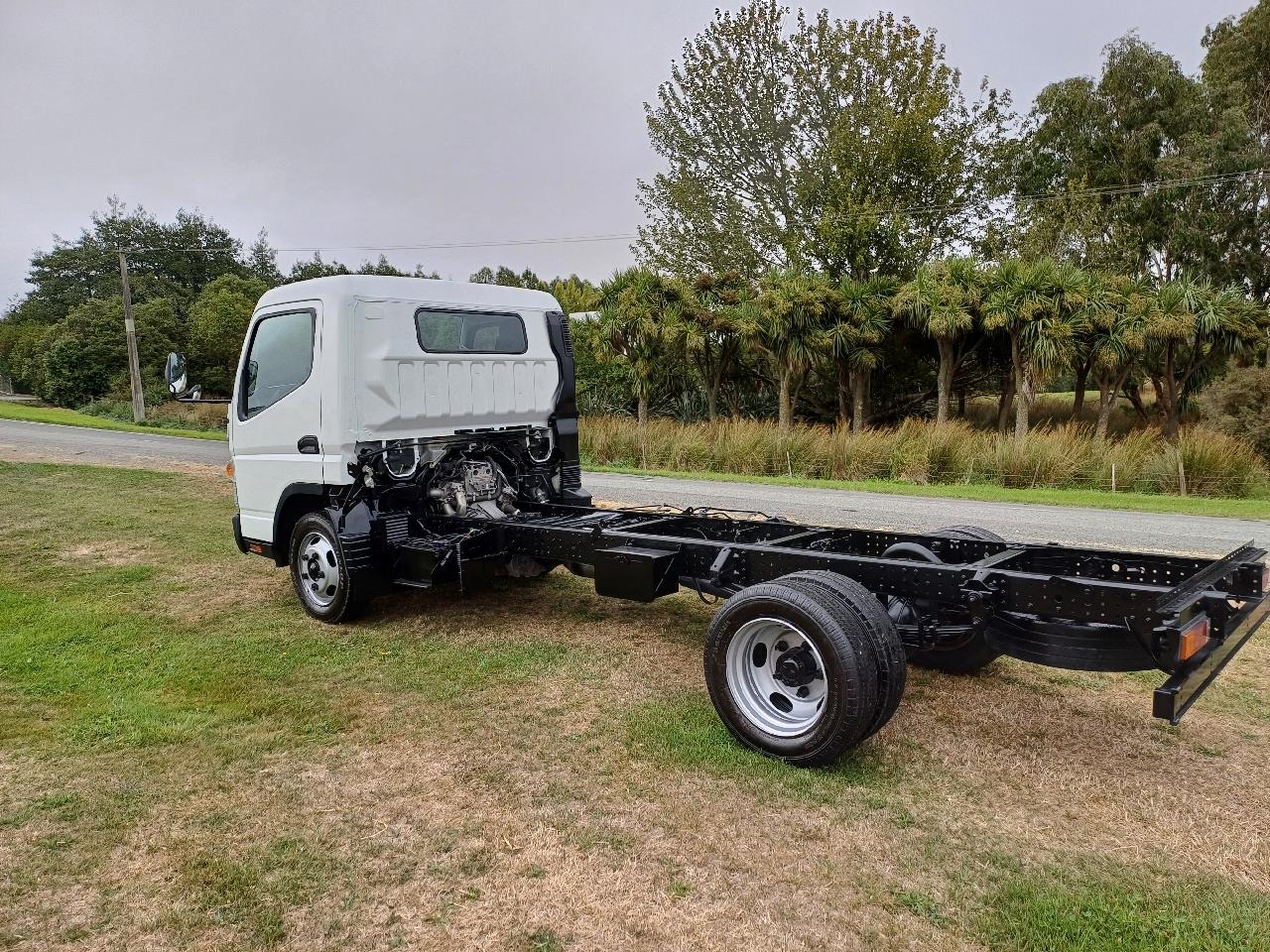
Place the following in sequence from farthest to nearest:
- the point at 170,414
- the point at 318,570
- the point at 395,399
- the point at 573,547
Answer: the point at 170,414, the point at 318,570, the point at 395,399, the point at 573,547

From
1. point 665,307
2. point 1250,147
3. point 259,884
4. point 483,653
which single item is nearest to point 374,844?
point 259,884

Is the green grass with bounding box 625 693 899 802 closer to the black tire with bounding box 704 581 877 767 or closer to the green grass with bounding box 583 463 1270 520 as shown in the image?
the black tire with bounding box 704 581 877 767

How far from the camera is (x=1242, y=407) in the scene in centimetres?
2056

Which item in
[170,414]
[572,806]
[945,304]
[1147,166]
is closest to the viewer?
[572,806]

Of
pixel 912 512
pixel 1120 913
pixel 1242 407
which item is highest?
pixel 1242 407

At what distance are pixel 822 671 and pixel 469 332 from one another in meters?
4.03

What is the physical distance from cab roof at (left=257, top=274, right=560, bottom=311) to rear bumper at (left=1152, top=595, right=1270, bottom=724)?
505 cm

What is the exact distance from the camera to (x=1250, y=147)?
29.8m

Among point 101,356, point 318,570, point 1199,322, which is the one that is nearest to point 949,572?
point 318,570

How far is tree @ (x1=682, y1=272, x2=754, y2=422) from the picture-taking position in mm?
23125

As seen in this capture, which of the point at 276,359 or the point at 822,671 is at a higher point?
the point at 276,359

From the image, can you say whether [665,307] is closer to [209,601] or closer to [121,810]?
[209,601]

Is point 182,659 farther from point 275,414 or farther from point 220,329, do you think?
point 220,329

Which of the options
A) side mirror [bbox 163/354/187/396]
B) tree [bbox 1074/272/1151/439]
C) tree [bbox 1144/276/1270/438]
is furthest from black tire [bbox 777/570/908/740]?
tree [bbox 1144/276/1270/438]
